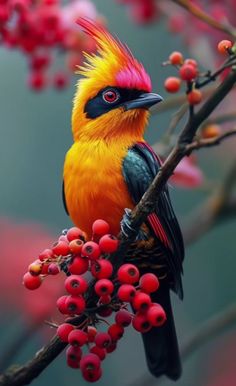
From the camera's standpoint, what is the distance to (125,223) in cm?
252

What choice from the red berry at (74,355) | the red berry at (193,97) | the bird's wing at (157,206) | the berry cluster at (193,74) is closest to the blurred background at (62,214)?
the bird's wing at (157,206)

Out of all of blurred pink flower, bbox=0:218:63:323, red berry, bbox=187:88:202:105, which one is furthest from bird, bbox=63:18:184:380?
blurred pink flower, bbox=0:218:63:323

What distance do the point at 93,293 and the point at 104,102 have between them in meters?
0.83

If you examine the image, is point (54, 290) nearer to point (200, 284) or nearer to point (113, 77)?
point (113, 77)

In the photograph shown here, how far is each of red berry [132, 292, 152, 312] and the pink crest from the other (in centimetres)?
78

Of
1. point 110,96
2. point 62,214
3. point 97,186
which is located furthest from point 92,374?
point 62,214

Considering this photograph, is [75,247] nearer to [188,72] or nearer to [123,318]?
[123,318]

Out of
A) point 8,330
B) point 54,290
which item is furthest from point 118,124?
point 8,330

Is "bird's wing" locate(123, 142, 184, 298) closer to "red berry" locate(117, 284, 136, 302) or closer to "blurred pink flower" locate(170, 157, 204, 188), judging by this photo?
"red berry" locate(117, 284, 136, 302)

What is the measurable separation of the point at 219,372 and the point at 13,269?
1.43 metres

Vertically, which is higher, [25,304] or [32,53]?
[32,53]

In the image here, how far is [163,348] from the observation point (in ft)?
10.4

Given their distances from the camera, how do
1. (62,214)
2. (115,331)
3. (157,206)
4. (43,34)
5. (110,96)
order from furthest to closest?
(62,214) → (43,34) → (110,96) → (157,206) → (115,331)

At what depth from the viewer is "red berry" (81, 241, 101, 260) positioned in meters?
2.50
